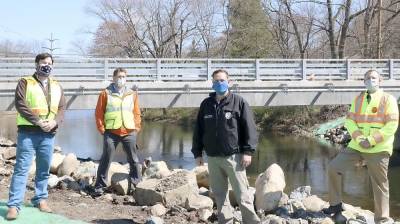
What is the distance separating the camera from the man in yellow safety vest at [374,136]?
267 inches

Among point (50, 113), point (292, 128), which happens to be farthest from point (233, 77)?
point (292, 128)

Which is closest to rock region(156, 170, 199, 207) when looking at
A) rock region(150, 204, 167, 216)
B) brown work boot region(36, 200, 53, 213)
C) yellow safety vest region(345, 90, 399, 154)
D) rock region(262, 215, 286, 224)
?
rock region(150, 204, 167, 216)

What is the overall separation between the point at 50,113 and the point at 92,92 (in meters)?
11.0

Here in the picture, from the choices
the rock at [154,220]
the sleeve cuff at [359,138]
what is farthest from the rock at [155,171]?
the sleeve cuff at [359,138]

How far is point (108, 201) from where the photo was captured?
8070 millimetres

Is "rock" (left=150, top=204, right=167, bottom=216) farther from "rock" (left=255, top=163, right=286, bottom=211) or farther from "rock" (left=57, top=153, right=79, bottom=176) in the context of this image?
"rock" (left=57, top=153, right=79, bottom=176)

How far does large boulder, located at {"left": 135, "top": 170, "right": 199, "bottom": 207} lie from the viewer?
772cm

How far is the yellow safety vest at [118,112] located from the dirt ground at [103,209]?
3.74ft

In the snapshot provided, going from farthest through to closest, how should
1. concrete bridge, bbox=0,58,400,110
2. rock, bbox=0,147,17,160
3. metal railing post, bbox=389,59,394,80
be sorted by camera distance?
metal railing post, bbox=389,59,394,80
concrete bridge, bbox=0,58,400,110
rock, bbox=0,147,17,160

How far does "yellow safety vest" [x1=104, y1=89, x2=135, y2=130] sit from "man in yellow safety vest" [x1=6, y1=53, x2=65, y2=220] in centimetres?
159

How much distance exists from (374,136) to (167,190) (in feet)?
Result: 9.85

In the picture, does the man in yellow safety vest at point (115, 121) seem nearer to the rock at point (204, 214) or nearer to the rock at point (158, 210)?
the rock at point (158, 210)

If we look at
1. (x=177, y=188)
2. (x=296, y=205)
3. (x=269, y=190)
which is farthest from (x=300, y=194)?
(x=177, y=188)

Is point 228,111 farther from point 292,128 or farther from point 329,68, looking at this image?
point 292,128
